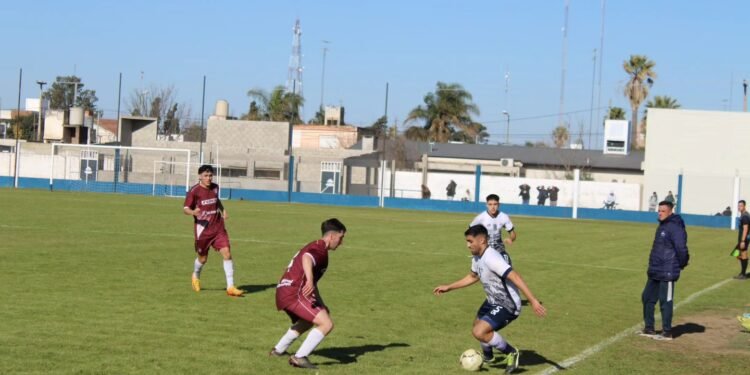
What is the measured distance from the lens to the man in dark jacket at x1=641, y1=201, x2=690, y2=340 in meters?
13.1

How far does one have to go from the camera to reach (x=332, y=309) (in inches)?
553

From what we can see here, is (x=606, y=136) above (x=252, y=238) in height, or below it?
above

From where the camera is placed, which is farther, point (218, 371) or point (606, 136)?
point (606, 136)

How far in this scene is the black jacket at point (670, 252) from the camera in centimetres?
1315

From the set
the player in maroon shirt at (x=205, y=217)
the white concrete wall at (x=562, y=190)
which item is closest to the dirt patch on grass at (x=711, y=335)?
the player in maroon shirt at (x=205, y=217)

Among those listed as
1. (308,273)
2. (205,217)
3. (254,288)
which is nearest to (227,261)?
(205,217)

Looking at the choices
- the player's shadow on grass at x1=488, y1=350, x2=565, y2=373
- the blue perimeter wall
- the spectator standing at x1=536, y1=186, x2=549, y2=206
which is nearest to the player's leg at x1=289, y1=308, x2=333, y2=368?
the player's shadow on grass at x1=488, y1=350, x2=565, y2=373

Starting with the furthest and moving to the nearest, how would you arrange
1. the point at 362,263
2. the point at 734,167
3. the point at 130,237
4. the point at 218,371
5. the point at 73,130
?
the point at 73,130
the point at 734,167
the point at 130,237
the point at 362,263
the point at 218,371

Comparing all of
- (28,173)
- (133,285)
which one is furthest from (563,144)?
(133,285)

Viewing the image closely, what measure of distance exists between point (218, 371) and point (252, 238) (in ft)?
59.2

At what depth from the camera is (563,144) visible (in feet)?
329

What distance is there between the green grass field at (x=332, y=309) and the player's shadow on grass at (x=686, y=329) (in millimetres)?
30

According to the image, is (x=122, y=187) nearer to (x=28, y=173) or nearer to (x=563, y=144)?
(x=28, y=173)

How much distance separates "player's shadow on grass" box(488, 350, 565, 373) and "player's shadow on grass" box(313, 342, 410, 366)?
1284 millimetres
